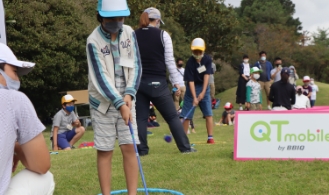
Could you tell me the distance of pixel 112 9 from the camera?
4.45 m

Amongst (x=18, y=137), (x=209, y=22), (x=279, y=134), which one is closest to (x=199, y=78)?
(x=279, y=134)

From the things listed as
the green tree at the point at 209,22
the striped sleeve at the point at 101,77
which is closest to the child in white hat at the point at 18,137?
the striped sleeve at the point at 101,77

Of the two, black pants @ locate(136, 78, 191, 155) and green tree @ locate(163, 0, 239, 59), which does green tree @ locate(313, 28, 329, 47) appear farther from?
black pants @ locate(136, 78, 191, 155)

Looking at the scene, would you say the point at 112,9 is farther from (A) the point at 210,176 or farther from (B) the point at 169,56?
(B) the point at 169,56

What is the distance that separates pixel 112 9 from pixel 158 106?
2.80 metres

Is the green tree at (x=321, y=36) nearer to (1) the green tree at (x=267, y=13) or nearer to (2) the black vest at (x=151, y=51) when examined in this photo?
(1) the green tree at (x=267, y=13)

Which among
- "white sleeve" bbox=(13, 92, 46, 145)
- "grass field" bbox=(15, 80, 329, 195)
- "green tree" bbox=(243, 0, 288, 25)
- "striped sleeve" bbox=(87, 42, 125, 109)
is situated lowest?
"grass field" bbox=(15, 80, 329, 195)

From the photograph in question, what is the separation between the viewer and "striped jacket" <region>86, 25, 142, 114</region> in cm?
443

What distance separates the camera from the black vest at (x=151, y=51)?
703 centimetres

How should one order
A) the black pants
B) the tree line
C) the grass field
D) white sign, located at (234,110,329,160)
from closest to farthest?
1. the grass field
2. white sign, located at (234,110,329,160)
3. the black pants
4. the tree line

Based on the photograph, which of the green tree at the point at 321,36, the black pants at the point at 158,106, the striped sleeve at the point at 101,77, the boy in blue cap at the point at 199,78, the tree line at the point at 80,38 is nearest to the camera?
the striped sleeve at the point at 101,77

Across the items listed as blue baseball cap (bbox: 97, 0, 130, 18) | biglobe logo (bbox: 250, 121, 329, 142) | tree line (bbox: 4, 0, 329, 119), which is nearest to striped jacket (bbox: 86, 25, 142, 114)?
blue baseball cap (bbox: 97, 0, 130, 18)

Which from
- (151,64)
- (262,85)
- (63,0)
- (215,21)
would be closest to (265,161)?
(151,64)

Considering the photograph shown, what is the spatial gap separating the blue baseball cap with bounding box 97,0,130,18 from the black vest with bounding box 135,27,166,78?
2557 mm
